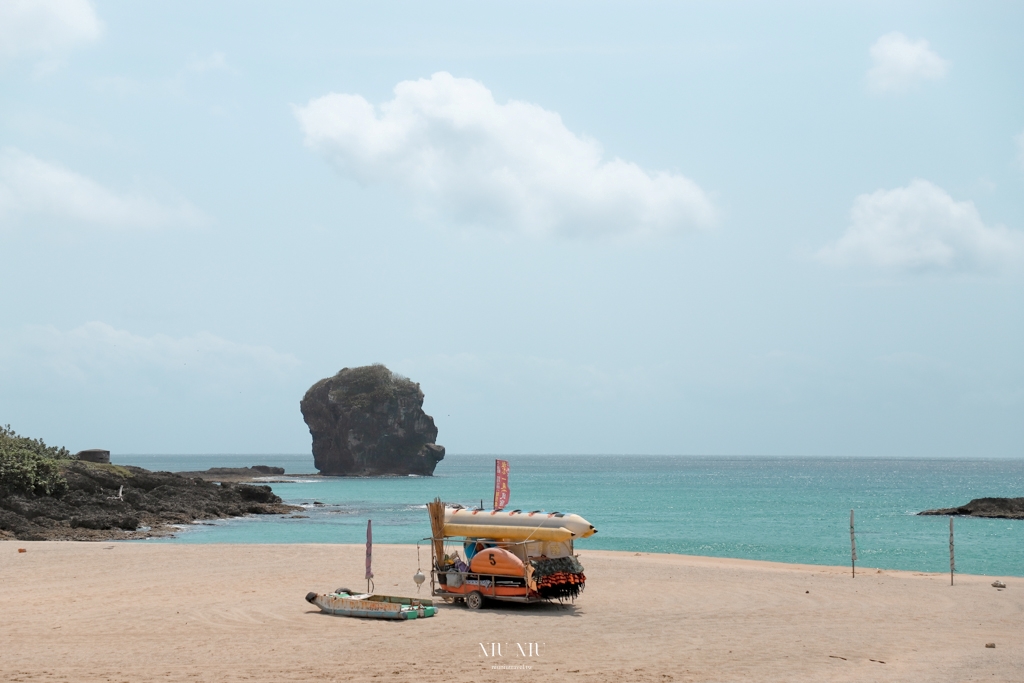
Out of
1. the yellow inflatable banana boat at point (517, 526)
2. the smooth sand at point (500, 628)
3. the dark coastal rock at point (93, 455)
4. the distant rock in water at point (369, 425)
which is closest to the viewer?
the smooth sand at point (500, 628)

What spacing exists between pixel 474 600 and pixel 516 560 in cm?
119

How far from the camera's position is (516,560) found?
60.5ft

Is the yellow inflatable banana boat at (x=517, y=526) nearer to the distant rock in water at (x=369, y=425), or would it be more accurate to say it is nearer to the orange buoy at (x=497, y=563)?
the orange buoy at (x=497, y=563)

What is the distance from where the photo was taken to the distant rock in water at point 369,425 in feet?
443

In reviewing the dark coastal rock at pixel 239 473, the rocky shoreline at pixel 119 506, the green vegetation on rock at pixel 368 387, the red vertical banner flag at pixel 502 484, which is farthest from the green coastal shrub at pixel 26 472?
the green vegetation on rock at pixel 368 387

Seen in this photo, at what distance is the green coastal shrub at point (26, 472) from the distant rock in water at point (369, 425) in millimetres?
86564

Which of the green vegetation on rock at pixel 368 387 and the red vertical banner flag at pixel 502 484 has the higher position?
the green vegetation on rock at pixel 368 387

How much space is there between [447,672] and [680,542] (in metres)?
32.4

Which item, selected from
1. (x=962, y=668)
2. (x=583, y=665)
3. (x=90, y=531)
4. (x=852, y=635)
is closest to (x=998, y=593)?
(x=852, y=635)

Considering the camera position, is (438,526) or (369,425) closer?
(438,526)

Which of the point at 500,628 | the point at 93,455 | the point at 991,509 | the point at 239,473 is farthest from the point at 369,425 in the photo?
the point at 500,628

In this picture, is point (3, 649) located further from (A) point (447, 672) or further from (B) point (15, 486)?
(B) point (15, 486)

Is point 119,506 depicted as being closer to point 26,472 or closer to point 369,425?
point 26,472

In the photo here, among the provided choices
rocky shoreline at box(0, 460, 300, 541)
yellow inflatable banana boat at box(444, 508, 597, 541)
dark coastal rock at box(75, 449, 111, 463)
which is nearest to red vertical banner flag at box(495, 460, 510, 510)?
yellow inflatable banana boat at box(444, 508, 597, 541)
